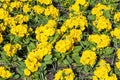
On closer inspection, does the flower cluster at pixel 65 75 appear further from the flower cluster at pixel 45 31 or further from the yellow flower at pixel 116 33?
the yellow flower at pixel 116 33

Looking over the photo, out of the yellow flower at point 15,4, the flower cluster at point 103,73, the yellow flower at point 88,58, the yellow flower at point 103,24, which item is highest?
the yellow flower at point 15,4

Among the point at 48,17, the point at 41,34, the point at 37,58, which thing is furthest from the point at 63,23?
the point at 37,58

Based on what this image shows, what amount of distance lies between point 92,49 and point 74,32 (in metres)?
0.40

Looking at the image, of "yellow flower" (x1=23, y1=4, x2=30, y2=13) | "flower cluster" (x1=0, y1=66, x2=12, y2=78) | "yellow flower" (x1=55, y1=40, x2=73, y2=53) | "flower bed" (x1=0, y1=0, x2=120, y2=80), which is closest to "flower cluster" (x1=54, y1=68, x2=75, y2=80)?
"flower bed" (x1=0, y1=0, x2=120, y2=80)

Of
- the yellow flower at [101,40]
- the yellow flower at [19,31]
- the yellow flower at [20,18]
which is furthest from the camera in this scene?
the yellow flower at [20,18]

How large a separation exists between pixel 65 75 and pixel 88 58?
0.47 meters

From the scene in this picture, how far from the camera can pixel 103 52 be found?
255 inches

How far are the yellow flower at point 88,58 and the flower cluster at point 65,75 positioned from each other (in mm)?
309

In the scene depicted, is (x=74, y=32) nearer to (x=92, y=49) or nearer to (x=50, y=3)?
(x=92, y=49)

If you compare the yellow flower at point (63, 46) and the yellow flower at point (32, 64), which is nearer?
the yellow flower at point (32, 64)

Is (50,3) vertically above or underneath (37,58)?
above

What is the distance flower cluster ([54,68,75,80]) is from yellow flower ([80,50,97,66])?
309 millimetres

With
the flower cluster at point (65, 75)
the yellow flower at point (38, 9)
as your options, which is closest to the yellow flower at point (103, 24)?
the yellow flower at point (38, 9)

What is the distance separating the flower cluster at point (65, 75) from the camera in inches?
227
